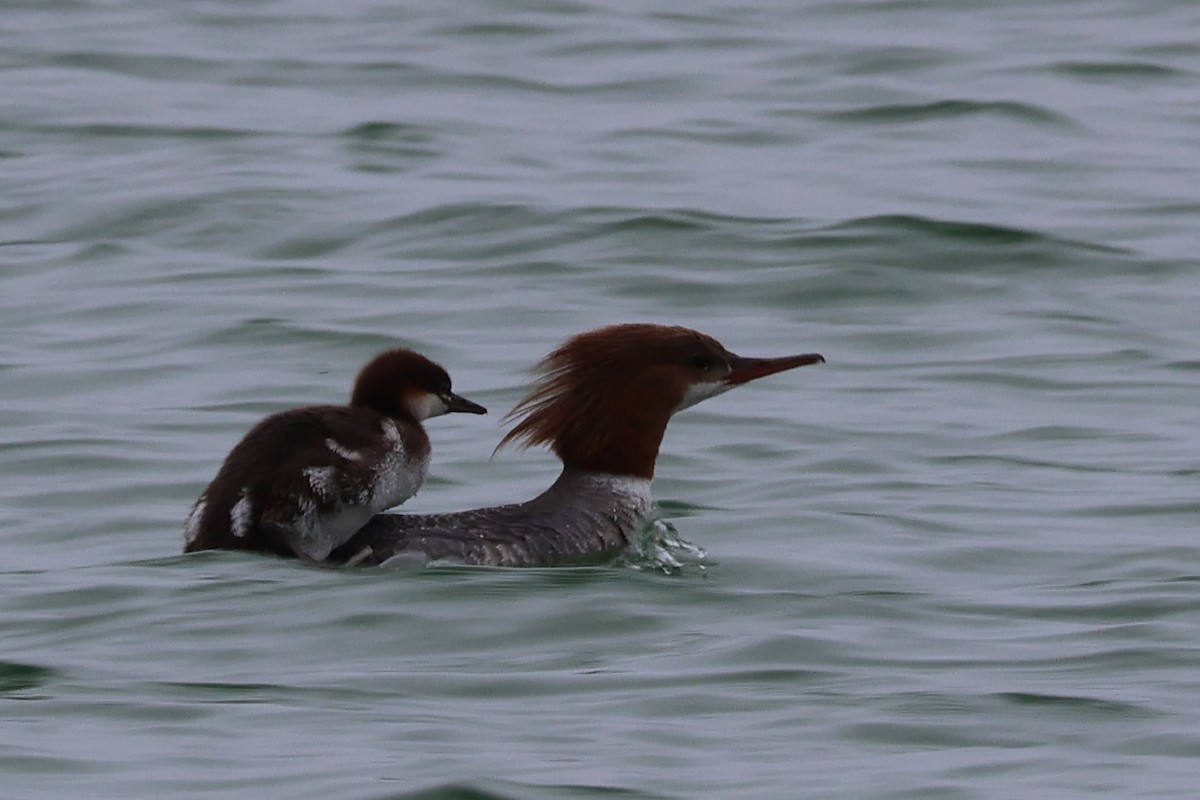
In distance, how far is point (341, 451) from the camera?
729 cm

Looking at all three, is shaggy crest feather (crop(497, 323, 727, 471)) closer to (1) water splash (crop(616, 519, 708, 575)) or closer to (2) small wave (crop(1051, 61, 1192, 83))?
(1) water splash (crop(616, 519, 708, 575))

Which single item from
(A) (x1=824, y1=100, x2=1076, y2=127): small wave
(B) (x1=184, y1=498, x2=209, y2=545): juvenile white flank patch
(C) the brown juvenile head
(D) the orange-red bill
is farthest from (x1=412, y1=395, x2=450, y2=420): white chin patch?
(A) (x1=824, y1=100, x2=1076, y2=127): small wave

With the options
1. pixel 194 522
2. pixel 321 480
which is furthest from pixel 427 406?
pixel 194 522

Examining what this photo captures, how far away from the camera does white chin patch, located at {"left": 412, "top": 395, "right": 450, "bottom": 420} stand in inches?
306

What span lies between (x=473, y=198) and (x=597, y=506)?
18.1 feet

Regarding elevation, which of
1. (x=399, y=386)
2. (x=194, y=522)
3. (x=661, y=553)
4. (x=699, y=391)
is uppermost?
(x=399, y=386)

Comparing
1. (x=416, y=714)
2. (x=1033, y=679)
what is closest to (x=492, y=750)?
(x=416, y=714)

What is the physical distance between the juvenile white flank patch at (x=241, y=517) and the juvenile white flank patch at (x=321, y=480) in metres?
0.17

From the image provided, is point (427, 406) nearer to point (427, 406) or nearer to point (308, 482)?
point (427, 406)

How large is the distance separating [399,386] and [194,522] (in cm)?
74

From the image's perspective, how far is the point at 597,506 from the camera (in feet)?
26.0

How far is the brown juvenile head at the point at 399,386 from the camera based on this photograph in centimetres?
771

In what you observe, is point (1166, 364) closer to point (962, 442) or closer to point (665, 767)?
point (962, 442)

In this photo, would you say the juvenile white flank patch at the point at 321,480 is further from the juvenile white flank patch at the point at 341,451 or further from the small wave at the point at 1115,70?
the small wave at the point at 1115,70
